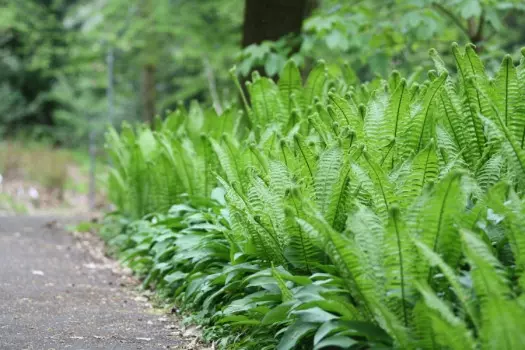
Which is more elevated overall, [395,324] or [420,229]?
[420,229]

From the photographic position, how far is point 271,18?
740 centimetres

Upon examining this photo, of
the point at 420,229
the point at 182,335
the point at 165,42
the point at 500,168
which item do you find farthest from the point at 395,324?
the point at 165,42

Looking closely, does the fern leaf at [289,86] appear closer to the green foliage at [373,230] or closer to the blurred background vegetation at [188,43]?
the green foliage at [373,230]

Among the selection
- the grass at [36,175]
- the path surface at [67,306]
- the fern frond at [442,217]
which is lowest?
the grass at [36,175]

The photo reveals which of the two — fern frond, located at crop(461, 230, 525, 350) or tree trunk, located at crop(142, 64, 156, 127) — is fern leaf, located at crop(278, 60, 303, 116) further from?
tree trunk, located at crop(142, 64, 156, 127)

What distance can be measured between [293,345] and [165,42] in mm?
14895

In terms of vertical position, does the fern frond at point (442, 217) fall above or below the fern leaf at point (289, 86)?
below

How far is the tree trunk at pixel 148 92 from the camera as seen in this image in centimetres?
1568

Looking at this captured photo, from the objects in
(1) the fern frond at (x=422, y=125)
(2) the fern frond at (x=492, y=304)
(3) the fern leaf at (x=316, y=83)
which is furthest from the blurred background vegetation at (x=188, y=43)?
(2) the fern frond at (x=492, y=304)

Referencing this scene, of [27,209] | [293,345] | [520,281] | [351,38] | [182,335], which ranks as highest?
[351,38]

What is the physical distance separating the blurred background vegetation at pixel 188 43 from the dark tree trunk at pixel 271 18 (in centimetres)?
1

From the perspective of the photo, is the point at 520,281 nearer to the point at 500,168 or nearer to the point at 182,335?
the point at 500,168

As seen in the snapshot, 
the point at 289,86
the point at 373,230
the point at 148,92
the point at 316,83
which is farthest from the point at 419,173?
the point at 148,92

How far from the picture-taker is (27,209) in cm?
1269
